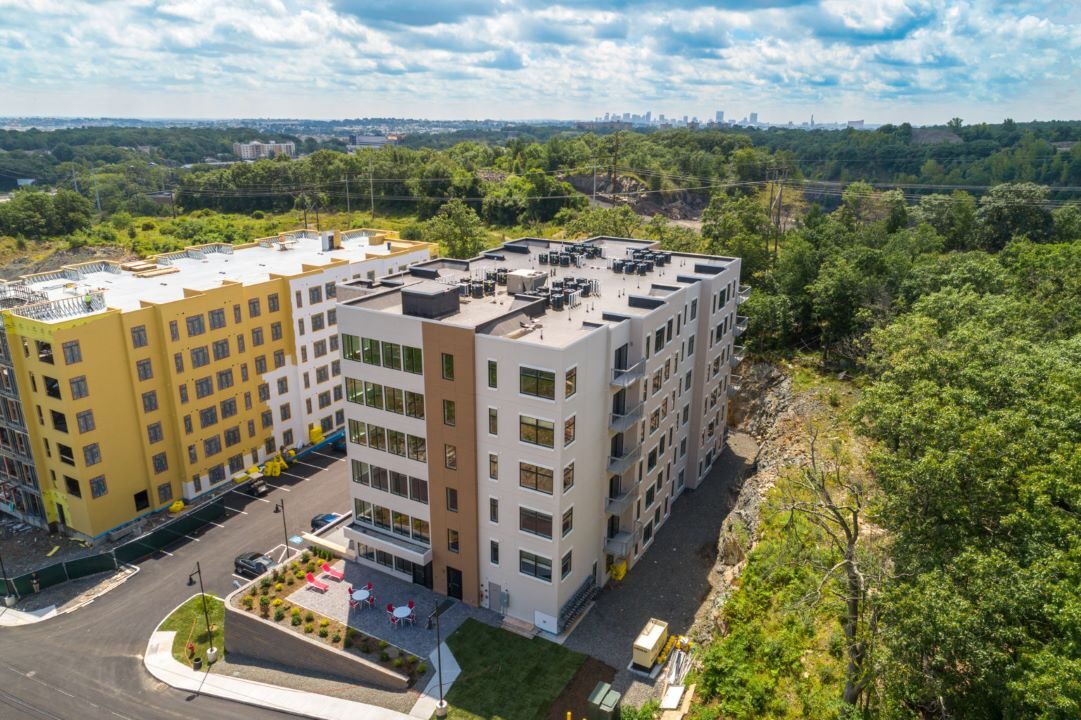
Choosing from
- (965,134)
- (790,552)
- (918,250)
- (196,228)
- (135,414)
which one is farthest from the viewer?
(965,134)

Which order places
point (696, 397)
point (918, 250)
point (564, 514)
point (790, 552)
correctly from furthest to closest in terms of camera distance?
point (918, 250), point (696, 397), point (564, 514), point (790, 552)

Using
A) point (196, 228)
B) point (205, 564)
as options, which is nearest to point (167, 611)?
point (205, 564)

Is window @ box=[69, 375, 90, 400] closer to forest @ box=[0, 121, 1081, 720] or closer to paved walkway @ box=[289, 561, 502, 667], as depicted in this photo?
paved walkway @ box=[289, 561, 502, 667]

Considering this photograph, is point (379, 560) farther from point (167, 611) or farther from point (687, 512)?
point (687, 512)

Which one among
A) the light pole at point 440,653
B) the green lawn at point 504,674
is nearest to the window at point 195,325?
the light pole at point 440,653

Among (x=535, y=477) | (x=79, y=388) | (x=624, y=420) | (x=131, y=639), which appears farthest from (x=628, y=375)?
(x=79, y=388)

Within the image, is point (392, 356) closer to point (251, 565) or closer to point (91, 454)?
point (251, 565)

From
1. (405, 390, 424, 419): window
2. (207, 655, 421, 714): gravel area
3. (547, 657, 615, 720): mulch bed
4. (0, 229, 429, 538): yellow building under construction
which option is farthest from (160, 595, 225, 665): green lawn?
(547, 657, 615, 720): mulch bed
